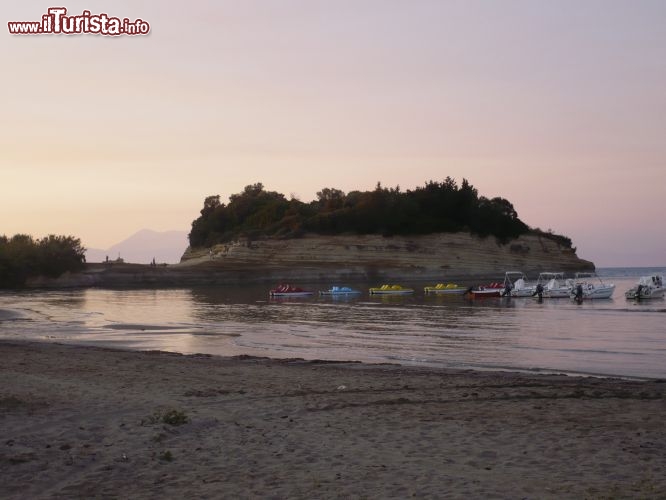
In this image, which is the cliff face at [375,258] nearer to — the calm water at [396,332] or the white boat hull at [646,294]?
the white boat hull at [646,294]

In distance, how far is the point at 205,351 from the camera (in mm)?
28062

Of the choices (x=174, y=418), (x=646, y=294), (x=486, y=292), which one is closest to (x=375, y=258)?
(x=486, y=292)

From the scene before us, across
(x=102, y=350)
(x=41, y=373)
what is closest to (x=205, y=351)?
(x=102, y=350)

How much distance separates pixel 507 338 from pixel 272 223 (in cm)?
11501

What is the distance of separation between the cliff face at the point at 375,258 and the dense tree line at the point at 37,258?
2123 cm

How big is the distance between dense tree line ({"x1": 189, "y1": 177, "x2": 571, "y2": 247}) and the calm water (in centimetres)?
7594

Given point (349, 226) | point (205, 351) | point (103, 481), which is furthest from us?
point (349, 226)

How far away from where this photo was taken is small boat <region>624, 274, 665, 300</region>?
6888 cm

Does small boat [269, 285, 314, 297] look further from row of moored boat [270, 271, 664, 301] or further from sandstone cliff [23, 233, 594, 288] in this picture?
sandstone cliff [23, 233, 594, 288]

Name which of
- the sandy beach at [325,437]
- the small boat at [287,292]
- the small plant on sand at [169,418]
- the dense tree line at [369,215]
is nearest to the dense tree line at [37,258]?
the dense tree line at [369,215]

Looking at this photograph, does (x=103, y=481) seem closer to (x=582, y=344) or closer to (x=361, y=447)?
(x=361, y=447)

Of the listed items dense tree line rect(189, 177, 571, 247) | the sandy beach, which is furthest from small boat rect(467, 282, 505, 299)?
dense tree line rect(189, 177, 571, 247)

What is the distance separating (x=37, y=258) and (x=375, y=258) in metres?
56.3

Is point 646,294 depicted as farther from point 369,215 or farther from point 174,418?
point 369,215
